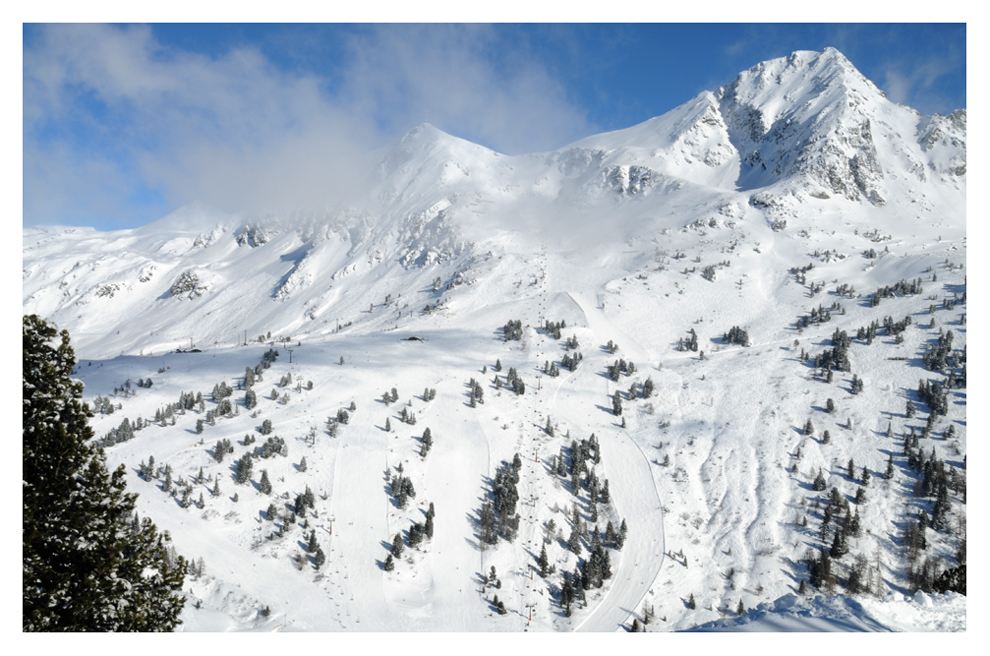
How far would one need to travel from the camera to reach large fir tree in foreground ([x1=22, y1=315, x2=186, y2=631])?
464 inches

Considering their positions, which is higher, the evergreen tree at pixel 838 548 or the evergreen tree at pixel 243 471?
the evergreen tree at pixel 243 471

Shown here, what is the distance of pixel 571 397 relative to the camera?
8219 centimetres

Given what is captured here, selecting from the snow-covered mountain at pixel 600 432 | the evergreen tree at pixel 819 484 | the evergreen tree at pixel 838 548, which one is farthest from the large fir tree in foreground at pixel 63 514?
the evergreen tree at pixel 819 484

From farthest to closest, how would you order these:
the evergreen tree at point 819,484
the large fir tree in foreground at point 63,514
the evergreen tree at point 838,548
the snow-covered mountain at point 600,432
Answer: the evergreen tree at point 819,484, the evergreen tree at point 838,548, the snow-covered mountain at point 600,432, the large fir tree in foreground at point 63,514

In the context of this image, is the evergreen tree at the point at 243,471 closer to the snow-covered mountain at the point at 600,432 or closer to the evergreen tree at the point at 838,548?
the snow-covered mountain at the point at 600,432

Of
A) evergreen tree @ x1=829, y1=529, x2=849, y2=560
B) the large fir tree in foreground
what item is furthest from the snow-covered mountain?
the large fir tree in foreground

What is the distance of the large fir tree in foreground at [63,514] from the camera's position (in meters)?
11.8

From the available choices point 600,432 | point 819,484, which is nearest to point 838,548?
point 819,484

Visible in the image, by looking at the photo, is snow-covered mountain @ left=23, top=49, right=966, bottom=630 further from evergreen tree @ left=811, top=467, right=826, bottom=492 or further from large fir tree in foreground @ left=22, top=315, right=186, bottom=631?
large fir tree in foreground @ left=22, top=315, right=186, bottom=631

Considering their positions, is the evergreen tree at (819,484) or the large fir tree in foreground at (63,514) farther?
the evergreen tree at (819,484)

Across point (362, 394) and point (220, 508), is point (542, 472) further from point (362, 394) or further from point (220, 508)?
point (220, 508)

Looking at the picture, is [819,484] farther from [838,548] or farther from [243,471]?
[243,471]

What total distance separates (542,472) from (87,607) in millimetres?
55925

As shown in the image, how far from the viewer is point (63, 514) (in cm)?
1203
